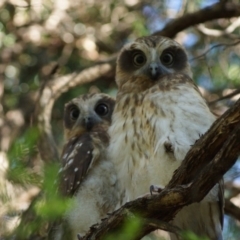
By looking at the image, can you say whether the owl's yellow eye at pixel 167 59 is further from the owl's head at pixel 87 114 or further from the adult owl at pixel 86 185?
the owl's head at pixel 87 114

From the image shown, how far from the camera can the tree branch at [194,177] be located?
270 centimetres

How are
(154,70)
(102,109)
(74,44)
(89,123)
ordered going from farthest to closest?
1. (74,44)
2. (102,109)
3. (89,123)
4. (154,70)

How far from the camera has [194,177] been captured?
292 cm

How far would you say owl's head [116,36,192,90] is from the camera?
169 inches

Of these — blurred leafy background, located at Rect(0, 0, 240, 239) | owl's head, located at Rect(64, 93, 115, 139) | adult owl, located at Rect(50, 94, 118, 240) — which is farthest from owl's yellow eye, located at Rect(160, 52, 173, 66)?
blurred leafy background, located at Rect(0, 0, 240, 239)

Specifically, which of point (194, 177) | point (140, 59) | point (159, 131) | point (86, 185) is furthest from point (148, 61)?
point (194, 177)

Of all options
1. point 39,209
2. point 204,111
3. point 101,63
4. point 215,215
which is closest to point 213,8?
point 101,63

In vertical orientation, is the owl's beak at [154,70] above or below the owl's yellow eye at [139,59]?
below

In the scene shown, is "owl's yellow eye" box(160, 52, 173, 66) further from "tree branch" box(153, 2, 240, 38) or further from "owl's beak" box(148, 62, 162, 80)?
"tree branch" box(153, 2, 240, 38)

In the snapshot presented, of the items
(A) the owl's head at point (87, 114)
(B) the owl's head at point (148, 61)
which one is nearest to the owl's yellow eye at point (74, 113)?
(A) the owl's head at point (87, 114)

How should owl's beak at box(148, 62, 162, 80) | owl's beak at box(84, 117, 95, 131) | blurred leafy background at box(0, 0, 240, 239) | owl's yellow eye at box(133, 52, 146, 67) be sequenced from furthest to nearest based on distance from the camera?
blurred leafy background at box(0, 0, 240, 239) < owl's beak at box(84, 117, 95, 131) < owl's yellow eye at box(133, 52, 146, 67) < owl's beak at box(148, 62, 162, 80)

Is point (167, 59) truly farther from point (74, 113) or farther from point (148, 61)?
point (74, 113)

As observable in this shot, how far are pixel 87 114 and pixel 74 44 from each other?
79.2 inches

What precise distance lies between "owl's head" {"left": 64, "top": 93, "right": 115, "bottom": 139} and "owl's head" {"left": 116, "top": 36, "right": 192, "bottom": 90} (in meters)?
0.51
